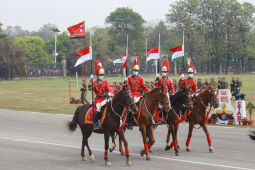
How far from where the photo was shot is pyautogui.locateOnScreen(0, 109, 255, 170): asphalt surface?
10641 mm

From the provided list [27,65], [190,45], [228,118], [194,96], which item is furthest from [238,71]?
[194,96]

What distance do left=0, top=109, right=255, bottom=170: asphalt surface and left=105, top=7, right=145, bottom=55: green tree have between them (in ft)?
296

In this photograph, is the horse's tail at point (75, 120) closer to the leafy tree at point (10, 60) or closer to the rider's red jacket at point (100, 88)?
the rider's red jacket at point (100, 88)

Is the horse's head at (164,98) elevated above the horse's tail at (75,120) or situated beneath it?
elevated above

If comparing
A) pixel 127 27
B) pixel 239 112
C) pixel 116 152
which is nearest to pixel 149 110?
pixel 116 152

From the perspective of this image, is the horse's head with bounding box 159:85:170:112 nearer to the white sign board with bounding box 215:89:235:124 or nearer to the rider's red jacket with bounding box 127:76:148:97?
the rider's red jacket with bounding box 127:76:148:97

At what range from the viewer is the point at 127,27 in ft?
361

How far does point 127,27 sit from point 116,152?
98.9 metres

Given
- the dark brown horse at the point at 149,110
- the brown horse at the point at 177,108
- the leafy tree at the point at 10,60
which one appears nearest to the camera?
the dark brown horse at the point at 149,110

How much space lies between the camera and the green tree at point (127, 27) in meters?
108

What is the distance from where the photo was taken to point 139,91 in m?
12.7

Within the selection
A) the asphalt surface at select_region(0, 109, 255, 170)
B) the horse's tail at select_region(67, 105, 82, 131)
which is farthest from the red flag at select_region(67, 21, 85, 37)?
the horse's tail at select_region(67, 105, 82, 131)

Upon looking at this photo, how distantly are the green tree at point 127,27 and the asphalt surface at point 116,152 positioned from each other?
90262 millimetres

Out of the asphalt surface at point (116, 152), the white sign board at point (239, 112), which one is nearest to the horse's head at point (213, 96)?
the asphalt surface at point (116, 152)
